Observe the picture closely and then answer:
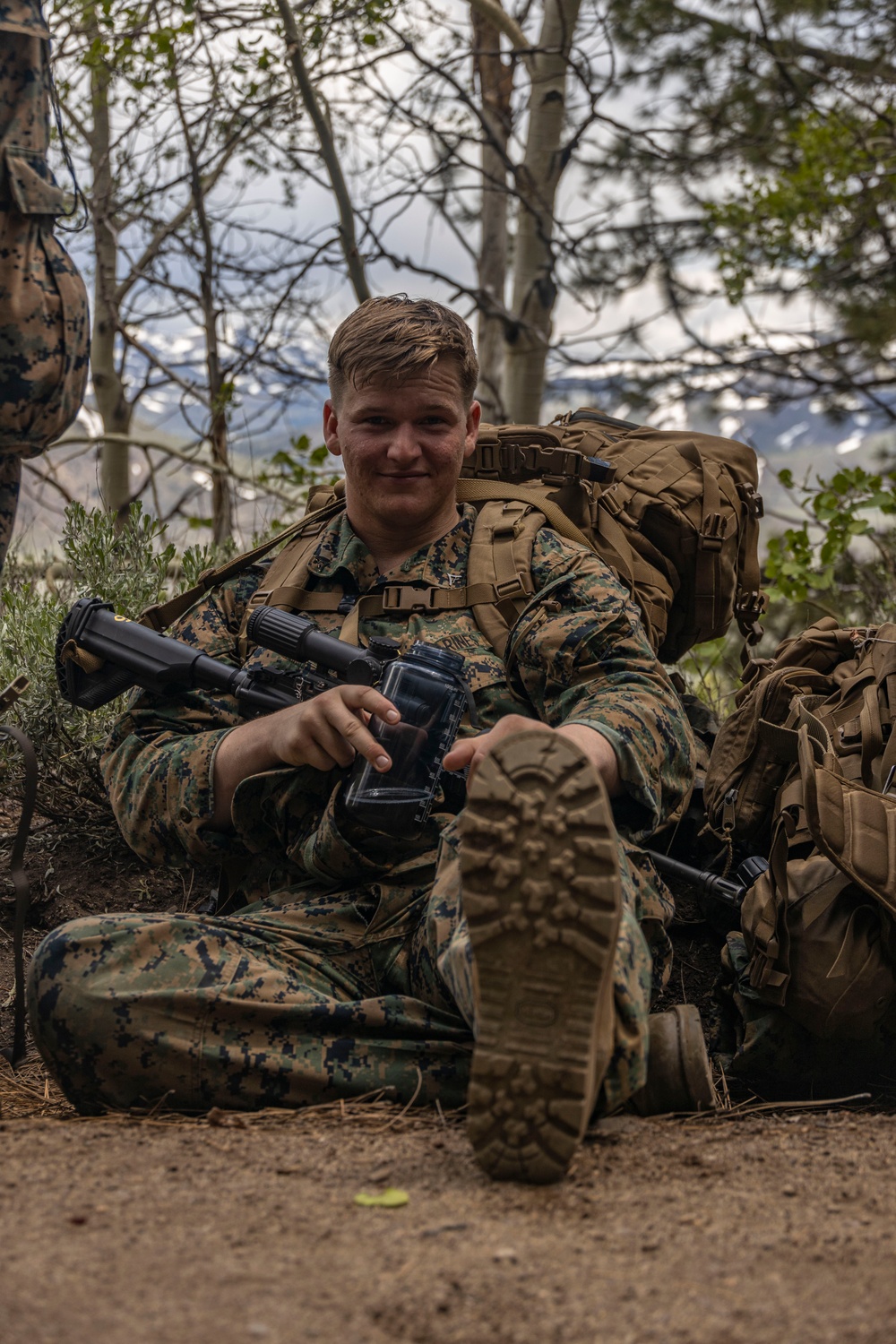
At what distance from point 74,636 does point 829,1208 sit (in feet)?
6.48

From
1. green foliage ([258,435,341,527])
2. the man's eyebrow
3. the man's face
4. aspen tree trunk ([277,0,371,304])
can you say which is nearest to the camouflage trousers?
the man's face

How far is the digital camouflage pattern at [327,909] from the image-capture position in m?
2.29

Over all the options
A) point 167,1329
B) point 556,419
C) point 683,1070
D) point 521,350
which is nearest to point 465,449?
point 556,419

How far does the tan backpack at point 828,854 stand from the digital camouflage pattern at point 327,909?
0.26m

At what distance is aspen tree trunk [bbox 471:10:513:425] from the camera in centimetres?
710

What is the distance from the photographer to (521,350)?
6398 millimetres

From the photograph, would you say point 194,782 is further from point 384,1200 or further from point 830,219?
point 830,219

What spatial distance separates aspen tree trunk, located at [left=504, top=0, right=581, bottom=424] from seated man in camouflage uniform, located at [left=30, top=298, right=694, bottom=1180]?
140 inches

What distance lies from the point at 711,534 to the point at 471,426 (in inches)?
31.2

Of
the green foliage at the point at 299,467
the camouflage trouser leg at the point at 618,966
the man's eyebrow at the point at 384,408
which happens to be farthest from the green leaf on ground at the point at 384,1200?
the green foliage at the point at 299,467

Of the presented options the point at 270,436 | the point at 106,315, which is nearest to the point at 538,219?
the point at 270,436

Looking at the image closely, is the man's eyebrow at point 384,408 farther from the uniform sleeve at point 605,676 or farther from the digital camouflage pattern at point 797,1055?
the digital camouflage pattern at point 797,1055

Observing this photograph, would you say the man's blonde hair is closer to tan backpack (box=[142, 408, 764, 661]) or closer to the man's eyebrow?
the man's eyebrow

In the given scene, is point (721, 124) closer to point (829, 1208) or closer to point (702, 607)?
point (702, 607)
